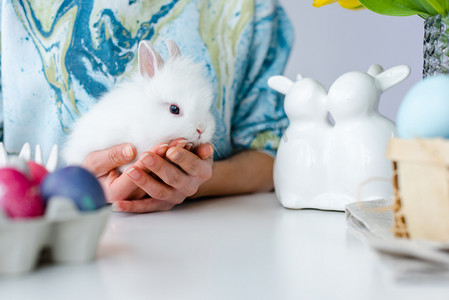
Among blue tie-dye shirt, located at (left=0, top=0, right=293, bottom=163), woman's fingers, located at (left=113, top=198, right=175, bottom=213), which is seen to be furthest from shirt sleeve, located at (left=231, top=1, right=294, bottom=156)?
woman's fingers, located at (left=113, top=198, right=175, bottom=213)

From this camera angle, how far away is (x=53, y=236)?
0.46 meters

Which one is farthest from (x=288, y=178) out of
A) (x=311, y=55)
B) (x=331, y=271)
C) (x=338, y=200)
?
(x=311, y=55)

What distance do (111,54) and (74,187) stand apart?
2.17 ft

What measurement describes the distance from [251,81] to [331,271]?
30.8 inches

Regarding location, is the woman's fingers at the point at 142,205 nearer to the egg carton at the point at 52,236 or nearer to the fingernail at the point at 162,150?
the fingernail at the point at 162,150

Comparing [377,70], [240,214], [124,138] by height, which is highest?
[377,70]

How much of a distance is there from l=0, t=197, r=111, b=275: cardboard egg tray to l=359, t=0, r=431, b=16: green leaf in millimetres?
449

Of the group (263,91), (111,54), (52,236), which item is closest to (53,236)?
(52,236)

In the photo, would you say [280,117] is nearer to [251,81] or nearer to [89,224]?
[251,81]

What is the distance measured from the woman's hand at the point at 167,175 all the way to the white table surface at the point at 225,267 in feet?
0.20

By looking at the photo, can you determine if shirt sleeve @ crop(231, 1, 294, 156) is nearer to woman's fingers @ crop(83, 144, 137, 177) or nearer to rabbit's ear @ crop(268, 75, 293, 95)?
rabbit's ear @ crop(268, 75, 293, 95)

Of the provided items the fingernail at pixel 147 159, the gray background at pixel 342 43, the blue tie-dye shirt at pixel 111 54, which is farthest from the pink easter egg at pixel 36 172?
the gray background at pixel 342 43

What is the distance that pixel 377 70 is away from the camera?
0.83 m

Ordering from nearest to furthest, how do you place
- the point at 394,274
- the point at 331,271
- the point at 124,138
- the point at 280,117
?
the point at 394,274, the point at 331,271, the point at 124,138, the point at 280,117
